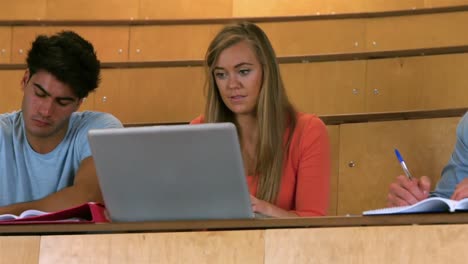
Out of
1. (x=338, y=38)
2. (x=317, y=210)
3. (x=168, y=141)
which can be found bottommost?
(x=317, y=210)

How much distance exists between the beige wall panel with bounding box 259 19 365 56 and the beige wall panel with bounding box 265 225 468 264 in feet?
3.78

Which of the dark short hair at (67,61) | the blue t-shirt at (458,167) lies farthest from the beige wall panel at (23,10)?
the blue t-shirt at (458,167)

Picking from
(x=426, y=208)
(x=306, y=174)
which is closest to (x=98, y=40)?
(x=306, y=174)

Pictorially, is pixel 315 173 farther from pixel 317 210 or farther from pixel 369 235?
pixel 369 235

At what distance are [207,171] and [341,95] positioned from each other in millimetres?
966

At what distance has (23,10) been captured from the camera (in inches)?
81.8

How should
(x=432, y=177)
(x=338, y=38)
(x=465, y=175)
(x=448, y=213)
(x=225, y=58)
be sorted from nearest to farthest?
(x=448, y=213)
(x=465, y=175)
(x=225, y=58)
(x=432, y=177)
(x=338, y=38)

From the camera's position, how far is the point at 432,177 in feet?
4.65

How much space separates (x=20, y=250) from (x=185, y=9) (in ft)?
4.28

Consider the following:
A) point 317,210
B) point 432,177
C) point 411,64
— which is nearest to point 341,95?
point 411,64

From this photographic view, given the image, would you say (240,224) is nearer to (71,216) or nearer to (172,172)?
(172,172)

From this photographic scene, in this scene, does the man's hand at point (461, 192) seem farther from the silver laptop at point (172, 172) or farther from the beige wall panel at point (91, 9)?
the beige wall panel at point (91, 9)

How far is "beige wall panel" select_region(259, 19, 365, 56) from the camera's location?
1.87 m

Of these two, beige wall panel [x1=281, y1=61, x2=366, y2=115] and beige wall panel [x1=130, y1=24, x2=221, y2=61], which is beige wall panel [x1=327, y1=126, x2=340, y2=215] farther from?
beige wall panel [x1=130, y1=24, x2=221, y2=61]
